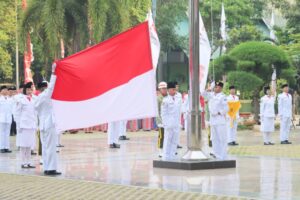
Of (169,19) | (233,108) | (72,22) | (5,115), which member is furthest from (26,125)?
(169,19)

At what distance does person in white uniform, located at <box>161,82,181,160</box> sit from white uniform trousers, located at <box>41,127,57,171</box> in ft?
9.55

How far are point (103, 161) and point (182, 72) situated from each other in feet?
144

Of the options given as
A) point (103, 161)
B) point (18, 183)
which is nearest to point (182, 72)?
point (103, 161)

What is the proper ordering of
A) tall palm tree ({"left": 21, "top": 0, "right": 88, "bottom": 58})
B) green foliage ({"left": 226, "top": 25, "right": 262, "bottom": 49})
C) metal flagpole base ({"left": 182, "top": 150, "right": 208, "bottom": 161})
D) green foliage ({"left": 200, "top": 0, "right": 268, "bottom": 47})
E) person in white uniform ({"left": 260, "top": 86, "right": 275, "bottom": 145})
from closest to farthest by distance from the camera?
1. metal flagpole base ({"left": 182, "top": 150, "right": 208, "bottom": 161})
2. person in white uniform ({"left": 260, "top": 86, "right": 275, "bottom": 145})
3. tall palm tree ({"left": 21, "top": 0, "right": 88, "bottom": 58})
4. green foliage ({"left": 226, "top": 25, "right": 262, "bottom": 49})
5. green foliage ({"left": 200, "top": 0, "right": 268, "bottom": 47})

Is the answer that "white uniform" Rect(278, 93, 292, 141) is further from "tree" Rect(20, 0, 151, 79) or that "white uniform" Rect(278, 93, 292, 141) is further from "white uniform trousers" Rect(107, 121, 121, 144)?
"tree" Rect(20, 0, 151, 79)

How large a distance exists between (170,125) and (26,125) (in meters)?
3.24

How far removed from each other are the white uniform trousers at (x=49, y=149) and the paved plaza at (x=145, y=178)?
0.29 m

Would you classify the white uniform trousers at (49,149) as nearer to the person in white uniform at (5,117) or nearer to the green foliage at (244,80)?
the person in white uniform at (5,117)

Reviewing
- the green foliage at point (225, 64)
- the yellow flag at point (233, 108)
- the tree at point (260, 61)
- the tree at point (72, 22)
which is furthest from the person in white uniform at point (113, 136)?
the green foliage at point (225, 64)

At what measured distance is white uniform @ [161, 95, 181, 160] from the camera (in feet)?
54.3

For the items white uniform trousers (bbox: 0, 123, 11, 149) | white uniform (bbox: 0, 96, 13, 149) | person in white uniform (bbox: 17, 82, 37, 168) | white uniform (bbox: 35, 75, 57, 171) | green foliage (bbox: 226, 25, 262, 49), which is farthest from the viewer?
green foliage (bbox: 226, 25, 262, 49)

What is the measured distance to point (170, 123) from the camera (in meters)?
16.6

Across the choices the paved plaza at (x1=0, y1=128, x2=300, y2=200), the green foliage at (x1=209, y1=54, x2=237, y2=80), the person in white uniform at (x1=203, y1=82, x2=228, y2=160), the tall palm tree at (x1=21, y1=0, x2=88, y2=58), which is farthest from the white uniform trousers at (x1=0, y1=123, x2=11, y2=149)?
the green foliage at (x1=209, y1=54, x2=237, y2=80)

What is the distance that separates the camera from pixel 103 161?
1716cm
